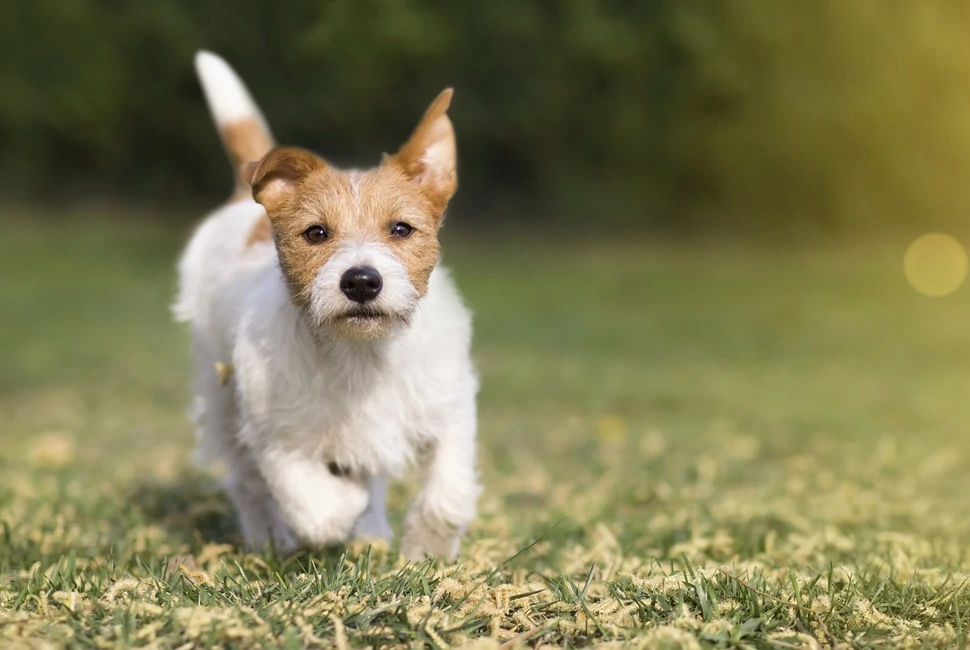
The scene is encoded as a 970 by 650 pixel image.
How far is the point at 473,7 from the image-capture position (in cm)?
2044

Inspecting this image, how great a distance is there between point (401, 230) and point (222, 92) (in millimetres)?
1965

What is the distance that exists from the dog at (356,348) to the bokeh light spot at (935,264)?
1557 cm

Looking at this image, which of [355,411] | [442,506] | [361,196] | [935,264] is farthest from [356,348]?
[935,264]

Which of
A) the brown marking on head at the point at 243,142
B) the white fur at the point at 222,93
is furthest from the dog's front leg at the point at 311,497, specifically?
the white fur at the point at 222,93

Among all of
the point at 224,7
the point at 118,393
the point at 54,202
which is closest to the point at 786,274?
the point at 224,7

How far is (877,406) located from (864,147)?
13.1 metres

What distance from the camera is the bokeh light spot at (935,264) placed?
1836cm

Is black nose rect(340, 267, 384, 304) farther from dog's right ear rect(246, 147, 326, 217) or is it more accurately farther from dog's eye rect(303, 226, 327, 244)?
dog's right ear rect(246, 147, 326, 217)

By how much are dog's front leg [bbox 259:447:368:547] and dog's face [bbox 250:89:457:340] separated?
615 millimetres

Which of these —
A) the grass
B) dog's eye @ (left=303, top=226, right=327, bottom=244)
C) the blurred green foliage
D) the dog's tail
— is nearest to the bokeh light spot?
the grass

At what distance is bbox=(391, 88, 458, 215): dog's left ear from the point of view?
414cm

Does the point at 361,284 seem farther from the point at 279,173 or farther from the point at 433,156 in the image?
the point at 433,156

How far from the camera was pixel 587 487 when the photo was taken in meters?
6.32

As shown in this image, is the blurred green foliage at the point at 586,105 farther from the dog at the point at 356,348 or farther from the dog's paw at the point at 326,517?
the dog's paw at the point at 326,517
